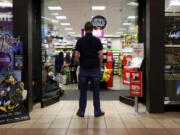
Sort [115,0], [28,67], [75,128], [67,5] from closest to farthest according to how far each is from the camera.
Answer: [75,128], [28,67], [115,0], [67,5]

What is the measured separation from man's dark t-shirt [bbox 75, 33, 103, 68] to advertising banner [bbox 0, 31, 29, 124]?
1159mm

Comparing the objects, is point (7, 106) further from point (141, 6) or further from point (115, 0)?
point (115, 0)

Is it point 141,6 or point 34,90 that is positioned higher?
point 141,6

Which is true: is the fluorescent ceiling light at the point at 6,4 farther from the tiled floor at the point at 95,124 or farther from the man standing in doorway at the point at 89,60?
the tiled floor at the point at 95,124

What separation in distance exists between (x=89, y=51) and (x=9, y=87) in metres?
1.48

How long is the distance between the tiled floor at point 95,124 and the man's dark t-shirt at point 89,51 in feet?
3.14

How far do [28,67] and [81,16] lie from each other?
8624 millimetres

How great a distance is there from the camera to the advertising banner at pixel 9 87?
4.76 meters

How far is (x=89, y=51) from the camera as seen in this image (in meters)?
5.19

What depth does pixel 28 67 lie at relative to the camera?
220 inches

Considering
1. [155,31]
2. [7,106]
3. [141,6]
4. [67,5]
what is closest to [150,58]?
[155,31]

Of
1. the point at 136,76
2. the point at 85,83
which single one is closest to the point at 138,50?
the point at 136,76

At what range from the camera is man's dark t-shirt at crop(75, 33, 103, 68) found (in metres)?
5.18

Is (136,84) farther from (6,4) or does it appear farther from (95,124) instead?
(6,4)
